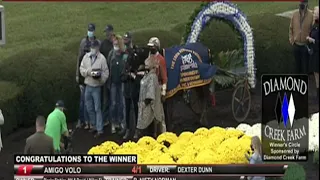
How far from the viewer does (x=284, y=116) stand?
9.74 meters

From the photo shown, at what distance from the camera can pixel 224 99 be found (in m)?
15.2

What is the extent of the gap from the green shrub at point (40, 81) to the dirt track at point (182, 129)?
34cm

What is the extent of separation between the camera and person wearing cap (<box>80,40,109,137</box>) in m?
13.0

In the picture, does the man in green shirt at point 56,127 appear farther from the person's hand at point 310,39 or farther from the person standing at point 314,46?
the person's hand at point 310,39

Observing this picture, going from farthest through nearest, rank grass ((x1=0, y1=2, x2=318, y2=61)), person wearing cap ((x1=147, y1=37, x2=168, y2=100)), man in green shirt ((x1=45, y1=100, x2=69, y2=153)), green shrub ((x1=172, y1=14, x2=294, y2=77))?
grass ((x1=0, y1=2, x2=318, y2=61)) → green shrub ((x1=172, y1=14, x2=294, y2=77)) → person wearing cap ((x1=147, y1=37, x2=168, y2=100)) → man in green shirt ((x1=45, y1=100, x2=69, y2=153))

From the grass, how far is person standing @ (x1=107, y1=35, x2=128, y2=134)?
4948 millimetres

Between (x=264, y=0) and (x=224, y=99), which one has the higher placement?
(x=264, y=0)

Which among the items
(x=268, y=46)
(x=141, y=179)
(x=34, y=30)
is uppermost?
(x=34, y=30)

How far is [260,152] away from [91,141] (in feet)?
13.0

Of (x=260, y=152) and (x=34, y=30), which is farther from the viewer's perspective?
(x=34, y=30)

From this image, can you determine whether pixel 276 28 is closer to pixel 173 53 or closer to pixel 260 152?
pixel 173 53

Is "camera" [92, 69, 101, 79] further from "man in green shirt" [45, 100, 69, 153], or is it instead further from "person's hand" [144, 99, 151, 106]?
"man in green shirt" [45, 100, 69, 153]

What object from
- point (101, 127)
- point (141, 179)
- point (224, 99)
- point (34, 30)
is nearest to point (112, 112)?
point (101, 127)

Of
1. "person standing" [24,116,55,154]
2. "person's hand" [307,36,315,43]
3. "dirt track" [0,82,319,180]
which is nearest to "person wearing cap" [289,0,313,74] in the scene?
"person's hand" [307,36,315,43]
